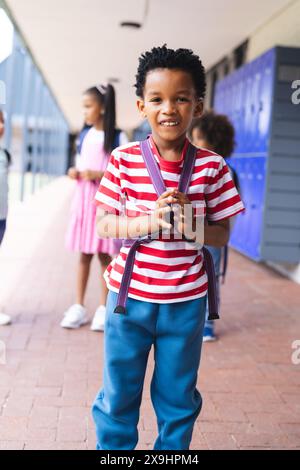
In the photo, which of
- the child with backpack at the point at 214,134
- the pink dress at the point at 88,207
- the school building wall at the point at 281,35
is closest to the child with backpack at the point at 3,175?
the pink dress at the point at 88,207

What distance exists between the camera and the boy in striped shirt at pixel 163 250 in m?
1.46

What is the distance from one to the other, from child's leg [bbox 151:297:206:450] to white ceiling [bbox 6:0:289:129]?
300 centimetres

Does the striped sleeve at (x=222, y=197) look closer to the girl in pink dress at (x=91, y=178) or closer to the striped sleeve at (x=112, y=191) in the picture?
the striped sleeve at (x=112, y=191)

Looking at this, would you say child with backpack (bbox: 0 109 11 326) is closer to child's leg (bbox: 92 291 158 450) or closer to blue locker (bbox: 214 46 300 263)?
child's leg (bbox: 92 291 158 450)

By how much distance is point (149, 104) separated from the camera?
148cm

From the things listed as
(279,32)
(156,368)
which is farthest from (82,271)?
(279,32)

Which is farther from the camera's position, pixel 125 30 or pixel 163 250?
pixel 125 30

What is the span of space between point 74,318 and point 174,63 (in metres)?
2.33

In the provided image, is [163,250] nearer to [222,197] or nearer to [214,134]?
[222,197]

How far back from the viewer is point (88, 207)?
3.37m

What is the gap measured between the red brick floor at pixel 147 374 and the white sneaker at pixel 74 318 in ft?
0.20

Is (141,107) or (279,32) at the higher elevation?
(279,32)

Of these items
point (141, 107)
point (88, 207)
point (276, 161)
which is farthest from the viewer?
point (276, 161)
